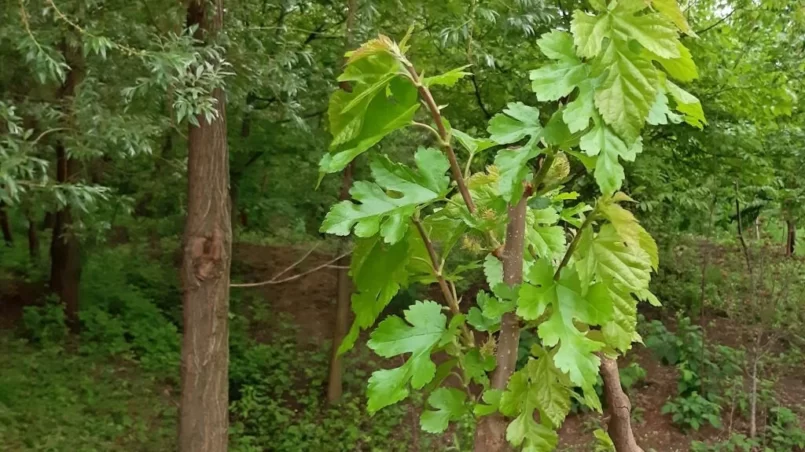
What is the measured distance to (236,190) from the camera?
7.97 m

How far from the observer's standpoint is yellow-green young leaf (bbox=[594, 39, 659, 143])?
28.2 inches

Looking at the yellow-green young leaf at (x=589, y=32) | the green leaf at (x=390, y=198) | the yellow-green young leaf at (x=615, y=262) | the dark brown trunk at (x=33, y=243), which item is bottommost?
the dark brown trunk at (x=33, y=243)

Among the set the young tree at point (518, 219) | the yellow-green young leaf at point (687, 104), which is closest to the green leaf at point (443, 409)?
the young tree at point (518, 219)

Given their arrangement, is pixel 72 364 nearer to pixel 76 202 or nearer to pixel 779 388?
pixel 76 202

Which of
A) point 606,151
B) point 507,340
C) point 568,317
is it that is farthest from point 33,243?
point 606,151

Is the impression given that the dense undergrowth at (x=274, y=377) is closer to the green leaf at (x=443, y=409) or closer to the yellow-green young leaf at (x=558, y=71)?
the green leaf at (x=443, y=409)

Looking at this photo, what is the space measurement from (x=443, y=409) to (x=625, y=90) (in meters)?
0.51

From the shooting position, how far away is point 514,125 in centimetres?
85

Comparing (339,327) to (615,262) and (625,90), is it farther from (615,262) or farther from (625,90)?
(625,90)

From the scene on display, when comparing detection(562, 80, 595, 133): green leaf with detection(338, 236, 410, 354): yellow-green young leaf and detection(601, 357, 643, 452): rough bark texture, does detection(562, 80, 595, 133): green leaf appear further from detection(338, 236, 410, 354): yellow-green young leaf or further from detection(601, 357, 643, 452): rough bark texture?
detection(601, 357, 643, 452): rough bark texture

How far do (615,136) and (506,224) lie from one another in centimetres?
24

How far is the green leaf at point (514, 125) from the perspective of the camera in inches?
33.1

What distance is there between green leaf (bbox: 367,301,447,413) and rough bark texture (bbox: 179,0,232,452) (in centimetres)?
336

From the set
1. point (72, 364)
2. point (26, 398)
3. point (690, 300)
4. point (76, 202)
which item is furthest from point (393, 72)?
point (690, 300)
